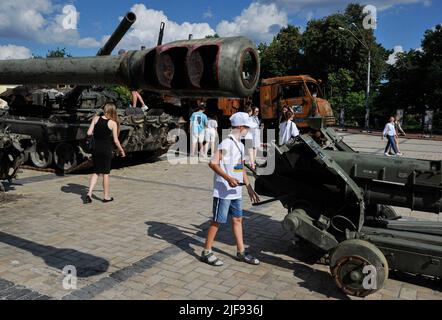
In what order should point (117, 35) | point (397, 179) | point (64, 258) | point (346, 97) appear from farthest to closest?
point (346, 97) → point (64, 258) → point (397, 179) → point (117, 35)

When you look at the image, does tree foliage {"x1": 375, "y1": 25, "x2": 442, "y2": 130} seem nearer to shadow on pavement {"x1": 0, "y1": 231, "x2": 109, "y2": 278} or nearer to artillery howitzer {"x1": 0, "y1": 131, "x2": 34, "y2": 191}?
artillery howitzer {"x1": 0, "y1": 131, "x2": 34, "y2": 191}

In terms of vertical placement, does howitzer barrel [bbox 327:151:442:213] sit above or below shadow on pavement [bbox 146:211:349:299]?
above

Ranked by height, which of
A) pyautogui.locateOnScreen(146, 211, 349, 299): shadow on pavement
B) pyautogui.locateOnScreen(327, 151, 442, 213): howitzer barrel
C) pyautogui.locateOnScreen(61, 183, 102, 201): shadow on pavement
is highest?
pyautogui.locateOnScreen(327, 151, 442, 213): howitzer barrel

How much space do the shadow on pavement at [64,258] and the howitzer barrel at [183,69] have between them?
276 centimetres

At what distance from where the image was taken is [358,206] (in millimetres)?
4305

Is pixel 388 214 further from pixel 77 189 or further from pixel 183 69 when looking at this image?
pixel 77 189

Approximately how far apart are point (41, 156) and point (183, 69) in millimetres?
10077

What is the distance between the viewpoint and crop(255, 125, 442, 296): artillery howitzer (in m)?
3.93

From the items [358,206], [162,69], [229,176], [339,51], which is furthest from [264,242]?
[339,51]

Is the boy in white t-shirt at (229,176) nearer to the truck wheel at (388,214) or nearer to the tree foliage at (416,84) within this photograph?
the truck wheel at (388,214)

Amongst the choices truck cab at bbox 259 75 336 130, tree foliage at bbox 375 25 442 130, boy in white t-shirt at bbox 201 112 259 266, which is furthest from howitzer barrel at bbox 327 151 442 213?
tree foliage at bbox 375 25 442 130

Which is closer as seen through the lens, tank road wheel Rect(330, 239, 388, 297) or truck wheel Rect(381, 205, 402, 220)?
tank road wheel Rect(330, 239, 388, 297)

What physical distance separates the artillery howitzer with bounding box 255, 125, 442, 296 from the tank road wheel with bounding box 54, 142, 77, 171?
21.3 ft
